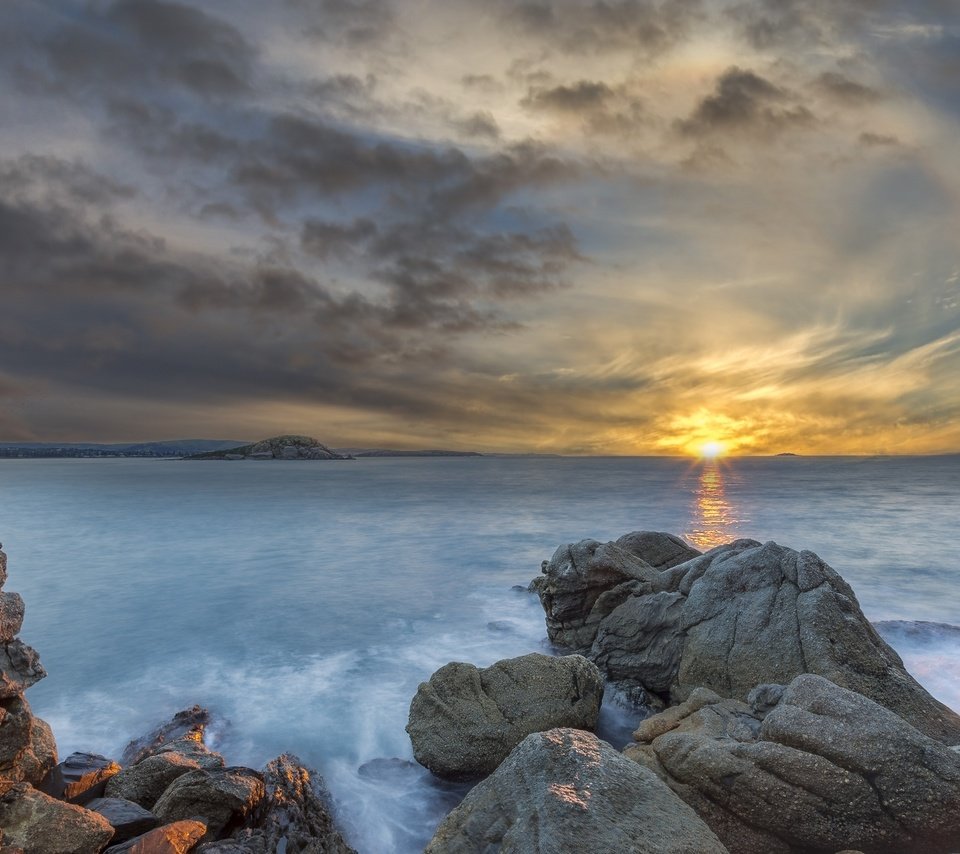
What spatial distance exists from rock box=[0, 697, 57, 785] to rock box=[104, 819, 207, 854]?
1579 millimetres

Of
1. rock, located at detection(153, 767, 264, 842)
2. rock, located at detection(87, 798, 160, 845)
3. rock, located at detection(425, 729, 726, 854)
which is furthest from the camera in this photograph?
rock, located at detection(153, 767, 264, 842)

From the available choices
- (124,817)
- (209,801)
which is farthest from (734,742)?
(124,817)

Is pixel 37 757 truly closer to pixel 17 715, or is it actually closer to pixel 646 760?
pixel 17 715

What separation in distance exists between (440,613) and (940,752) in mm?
14455

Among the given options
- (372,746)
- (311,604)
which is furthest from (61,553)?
(372,746)

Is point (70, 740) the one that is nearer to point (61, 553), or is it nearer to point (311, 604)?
point (311, 604)

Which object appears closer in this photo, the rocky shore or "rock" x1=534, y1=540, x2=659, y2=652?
the rocky shore

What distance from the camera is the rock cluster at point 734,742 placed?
192 inches

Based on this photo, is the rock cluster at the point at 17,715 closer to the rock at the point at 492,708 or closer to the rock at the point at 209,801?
the rock at the point at 209,801

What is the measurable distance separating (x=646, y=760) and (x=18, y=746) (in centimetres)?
691

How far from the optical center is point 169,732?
10.2m

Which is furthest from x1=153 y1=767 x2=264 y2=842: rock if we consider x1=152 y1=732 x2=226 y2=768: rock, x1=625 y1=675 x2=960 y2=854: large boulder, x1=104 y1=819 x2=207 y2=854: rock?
x1=625 y1=675 x2=960 y2=854: large boulder

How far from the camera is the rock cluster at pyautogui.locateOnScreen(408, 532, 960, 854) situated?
488 centimetres

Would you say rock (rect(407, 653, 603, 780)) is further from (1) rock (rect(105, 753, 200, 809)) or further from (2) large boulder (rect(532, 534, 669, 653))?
(2) large boulder (rect(532, 534, 669, 653))
